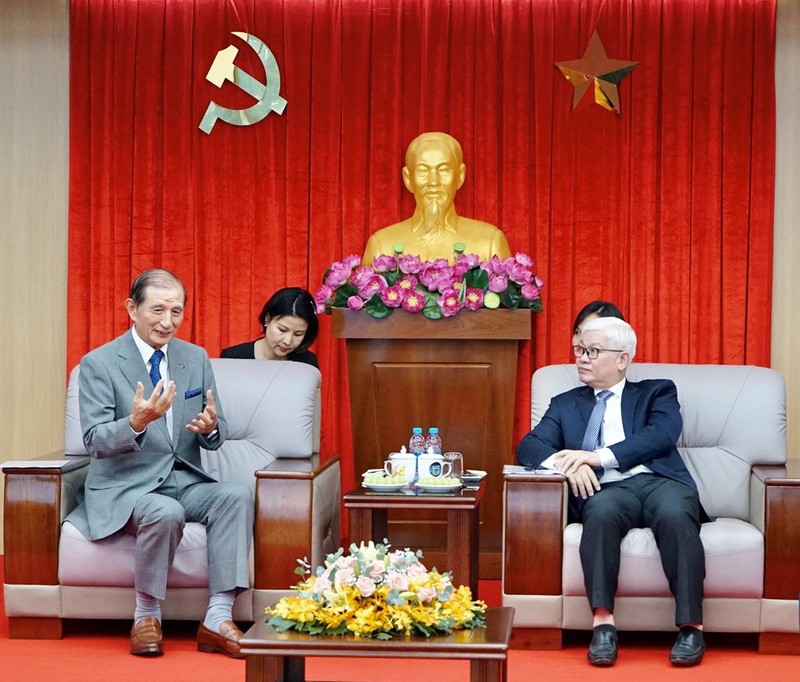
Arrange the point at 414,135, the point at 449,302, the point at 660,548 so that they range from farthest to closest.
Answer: the point at 414,135, the point at 449,302, the point at 660,548

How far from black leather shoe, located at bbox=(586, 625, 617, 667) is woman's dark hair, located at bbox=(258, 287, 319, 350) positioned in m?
1.69

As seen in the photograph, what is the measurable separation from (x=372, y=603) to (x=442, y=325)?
212 centimetres

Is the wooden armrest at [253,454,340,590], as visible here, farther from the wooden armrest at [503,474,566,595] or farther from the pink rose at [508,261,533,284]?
the pink rose at [508,261,533,284]

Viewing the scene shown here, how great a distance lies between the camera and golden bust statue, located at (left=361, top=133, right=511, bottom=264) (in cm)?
491

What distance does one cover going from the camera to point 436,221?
4938 millimetres

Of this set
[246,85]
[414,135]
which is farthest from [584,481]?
[246,85]

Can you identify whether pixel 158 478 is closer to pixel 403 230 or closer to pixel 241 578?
pixel 241 578

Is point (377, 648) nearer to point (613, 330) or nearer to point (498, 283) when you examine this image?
point (613, 330)

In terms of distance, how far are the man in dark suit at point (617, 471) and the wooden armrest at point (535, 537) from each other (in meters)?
0.10

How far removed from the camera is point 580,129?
5262mm

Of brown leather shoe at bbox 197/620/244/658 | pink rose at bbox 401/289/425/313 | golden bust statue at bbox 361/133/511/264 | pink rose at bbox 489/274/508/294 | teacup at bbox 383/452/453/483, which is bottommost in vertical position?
brown leather shoe at bbox 197/620/244/658

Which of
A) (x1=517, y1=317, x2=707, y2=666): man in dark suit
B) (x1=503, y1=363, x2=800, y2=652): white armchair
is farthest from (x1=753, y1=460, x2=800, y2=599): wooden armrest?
(x1=517, y1=317, x2=707, y2=666): man in dark suit

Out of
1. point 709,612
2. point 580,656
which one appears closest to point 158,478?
point 580,656

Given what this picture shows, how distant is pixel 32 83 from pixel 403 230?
1876mm
